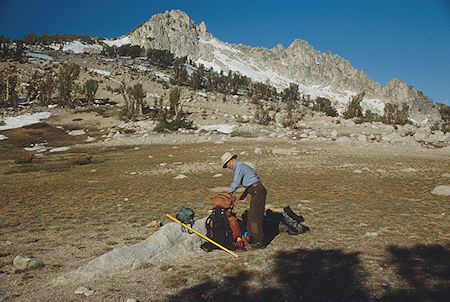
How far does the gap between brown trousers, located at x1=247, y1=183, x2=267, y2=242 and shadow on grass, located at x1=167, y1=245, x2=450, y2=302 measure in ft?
2.41

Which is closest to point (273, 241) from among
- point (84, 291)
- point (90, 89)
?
point (84, 291)

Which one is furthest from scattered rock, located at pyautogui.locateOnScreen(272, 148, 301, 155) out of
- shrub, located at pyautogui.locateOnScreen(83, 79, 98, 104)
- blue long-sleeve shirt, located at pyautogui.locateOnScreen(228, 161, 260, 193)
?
shrub, located at pyautogui.locateOnScreen(83, 79, 98, 104)

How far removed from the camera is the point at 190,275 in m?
4.23

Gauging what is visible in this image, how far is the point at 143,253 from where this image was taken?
478 cm

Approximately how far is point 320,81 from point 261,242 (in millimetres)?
192210

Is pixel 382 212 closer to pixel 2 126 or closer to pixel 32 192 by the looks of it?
pixel 32 192

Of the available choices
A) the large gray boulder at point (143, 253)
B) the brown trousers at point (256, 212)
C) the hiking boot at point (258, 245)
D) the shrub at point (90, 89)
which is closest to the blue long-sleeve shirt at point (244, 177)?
the brown trousers at point (256, 212)

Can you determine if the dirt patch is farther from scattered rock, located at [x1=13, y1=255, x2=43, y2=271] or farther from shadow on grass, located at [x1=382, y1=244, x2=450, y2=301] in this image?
scattered rock, located at [x1=13, y1=255, x2=43, y2=271]

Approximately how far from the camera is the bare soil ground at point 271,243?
3.70 metres

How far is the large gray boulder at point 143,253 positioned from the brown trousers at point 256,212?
108 centimetres

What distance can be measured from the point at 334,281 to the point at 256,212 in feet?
6.21

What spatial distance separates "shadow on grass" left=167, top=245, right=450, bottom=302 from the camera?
3.35 meters

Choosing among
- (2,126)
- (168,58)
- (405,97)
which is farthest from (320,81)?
(2,126)

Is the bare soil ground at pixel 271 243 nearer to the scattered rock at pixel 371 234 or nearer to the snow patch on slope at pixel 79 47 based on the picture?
the scattered rock at pixel 371 234
